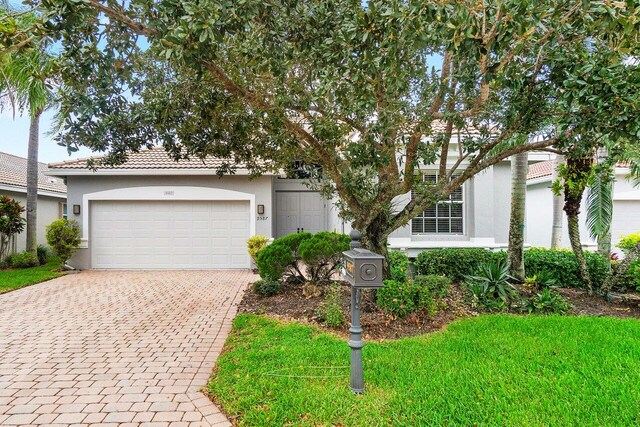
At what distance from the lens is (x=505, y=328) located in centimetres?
532

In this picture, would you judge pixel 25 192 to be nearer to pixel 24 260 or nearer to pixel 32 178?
pixel 32 178

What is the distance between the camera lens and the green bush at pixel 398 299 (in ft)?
18.4

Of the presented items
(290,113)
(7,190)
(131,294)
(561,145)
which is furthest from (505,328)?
(7,190)

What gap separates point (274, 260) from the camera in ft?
25.3

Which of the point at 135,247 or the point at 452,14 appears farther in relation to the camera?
the point at 135,247

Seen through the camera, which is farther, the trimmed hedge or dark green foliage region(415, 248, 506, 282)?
dark green foliage region(415, 248, 506, 282)

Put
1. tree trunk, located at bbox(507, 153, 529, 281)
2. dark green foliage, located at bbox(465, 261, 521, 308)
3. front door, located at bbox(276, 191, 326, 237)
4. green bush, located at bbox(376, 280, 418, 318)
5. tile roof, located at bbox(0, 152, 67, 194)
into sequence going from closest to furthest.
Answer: green bush, located at bbox(376, 280, 418, 318) → dark green foliage, located at bbox(465, 261, 521, 308) → tree trunk, located at bbox(507, 153, 529, 281) → tile roof, located at bbox(0, 152, 67, 194) → front door, located at bbox(276, 191, 326, 237)

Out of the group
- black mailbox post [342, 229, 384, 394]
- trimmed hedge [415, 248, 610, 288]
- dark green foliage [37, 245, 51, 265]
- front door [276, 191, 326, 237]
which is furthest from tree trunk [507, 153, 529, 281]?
dark green foliage [37, 245, 51, 265]

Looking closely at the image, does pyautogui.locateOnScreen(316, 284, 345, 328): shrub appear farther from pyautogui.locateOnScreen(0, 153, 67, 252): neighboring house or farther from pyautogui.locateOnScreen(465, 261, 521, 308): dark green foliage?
pyautogui.locateOnScreen(0, 153, 67, 252): neighboring house

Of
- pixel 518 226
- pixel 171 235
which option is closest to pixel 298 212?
pixel 171 235

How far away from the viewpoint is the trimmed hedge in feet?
25.3

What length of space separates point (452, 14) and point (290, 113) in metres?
3.06

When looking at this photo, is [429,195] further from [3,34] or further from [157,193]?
[157,193]

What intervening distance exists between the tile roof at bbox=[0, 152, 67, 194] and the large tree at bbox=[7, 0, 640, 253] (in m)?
10.8
